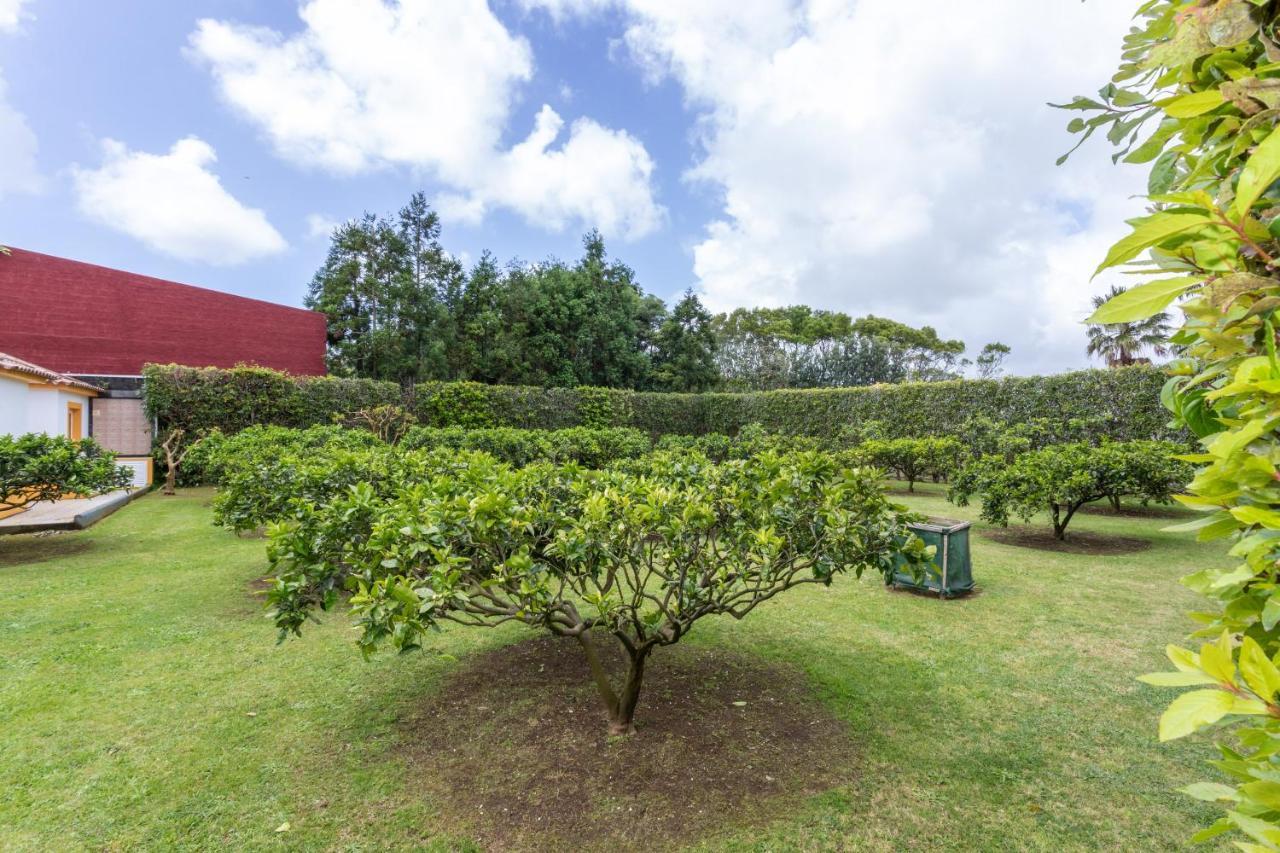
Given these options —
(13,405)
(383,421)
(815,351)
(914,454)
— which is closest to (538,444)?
(383,421)

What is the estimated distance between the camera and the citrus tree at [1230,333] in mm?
617

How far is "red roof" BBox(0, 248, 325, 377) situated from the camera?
608 inches

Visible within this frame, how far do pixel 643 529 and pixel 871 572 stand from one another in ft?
13.9

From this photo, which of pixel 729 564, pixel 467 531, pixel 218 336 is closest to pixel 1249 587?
pixel 729 564

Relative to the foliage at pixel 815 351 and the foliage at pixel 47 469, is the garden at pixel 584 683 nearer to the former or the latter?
the foliage at pixel 47 469

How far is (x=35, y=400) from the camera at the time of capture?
10828 millimetres

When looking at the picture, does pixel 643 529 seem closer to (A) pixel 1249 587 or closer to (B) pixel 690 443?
(A) pixel 1249 587

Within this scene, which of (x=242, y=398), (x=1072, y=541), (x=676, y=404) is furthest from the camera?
(x=676, y=404)

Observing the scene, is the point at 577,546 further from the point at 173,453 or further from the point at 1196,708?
the point at 173,453

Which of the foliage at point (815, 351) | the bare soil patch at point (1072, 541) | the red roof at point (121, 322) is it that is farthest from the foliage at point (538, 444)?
the foliage at point (815, 351)

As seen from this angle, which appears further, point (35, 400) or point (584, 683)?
point (35, 400)

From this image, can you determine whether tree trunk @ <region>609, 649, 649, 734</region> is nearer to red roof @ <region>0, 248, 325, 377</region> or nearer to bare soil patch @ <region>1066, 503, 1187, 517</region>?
bare soil patch @ <region>1066, 503, 1187, 517</region>

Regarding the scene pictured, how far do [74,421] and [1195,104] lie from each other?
56.5 ft

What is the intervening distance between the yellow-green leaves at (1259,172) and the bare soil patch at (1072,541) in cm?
768
